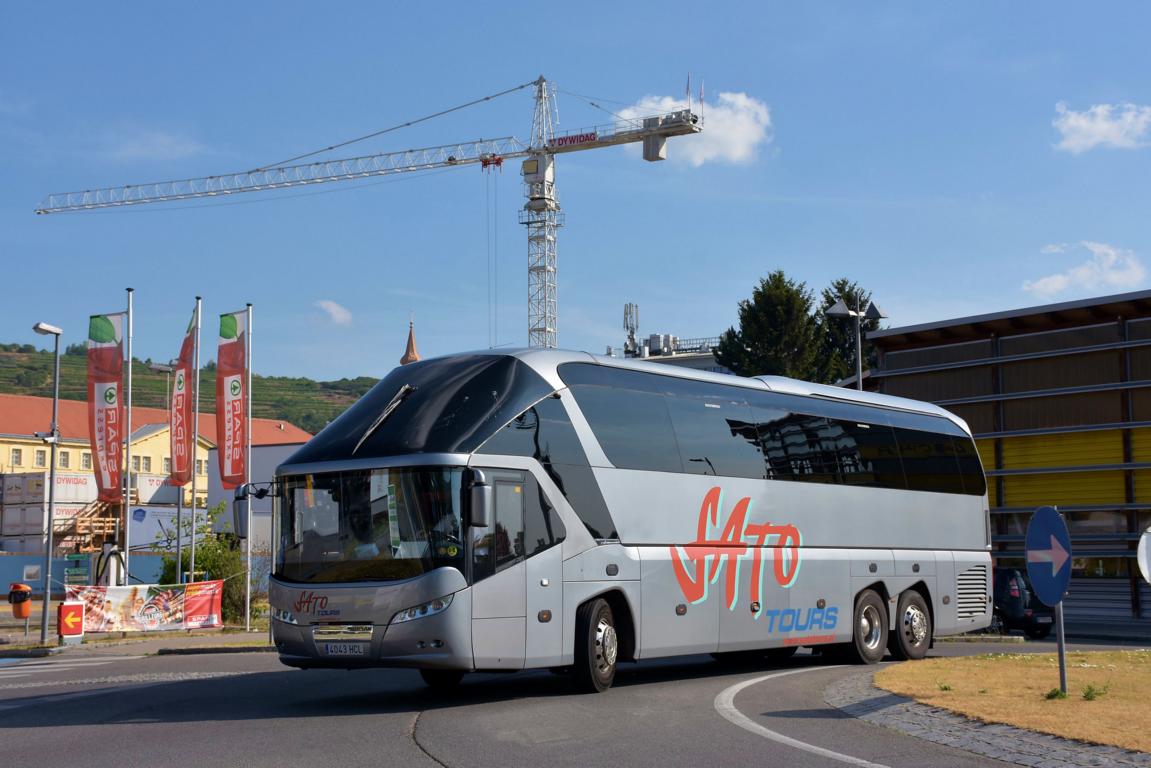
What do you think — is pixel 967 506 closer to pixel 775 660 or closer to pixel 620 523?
pixel 775 660

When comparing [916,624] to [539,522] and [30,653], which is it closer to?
[539,522]

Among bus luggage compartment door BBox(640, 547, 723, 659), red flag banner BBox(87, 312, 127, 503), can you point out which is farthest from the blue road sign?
red flag banner BBox(87, 312, 127, 503)

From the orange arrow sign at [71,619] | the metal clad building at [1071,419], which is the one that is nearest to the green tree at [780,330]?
the metal clad building at [1071,419]

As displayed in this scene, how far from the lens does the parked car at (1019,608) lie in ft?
98.4

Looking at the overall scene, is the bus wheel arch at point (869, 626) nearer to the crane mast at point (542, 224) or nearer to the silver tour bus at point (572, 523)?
the silver tour bus at point (572, 523)

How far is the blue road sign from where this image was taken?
464 inches

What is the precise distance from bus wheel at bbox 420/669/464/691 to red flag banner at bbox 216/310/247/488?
1967 cm

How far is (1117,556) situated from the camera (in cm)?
3228

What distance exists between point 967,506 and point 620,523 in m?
9.40

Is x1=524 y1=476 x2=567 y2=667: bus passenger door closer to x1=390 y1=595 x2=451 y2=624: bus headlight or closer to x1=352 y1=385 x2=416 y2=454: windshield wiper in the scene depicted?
x1=390 y1=595 x2=451 y2=624: bus headlight

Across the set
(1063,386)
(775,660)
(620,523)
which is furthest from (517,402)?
(1063,386)

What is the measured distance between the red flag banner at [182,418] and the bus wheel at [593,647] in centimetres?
2272

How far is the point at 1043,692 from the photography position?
1245 cm

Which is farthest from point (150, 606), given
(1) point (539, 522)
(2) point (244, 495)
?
(1) point (539, 522)
